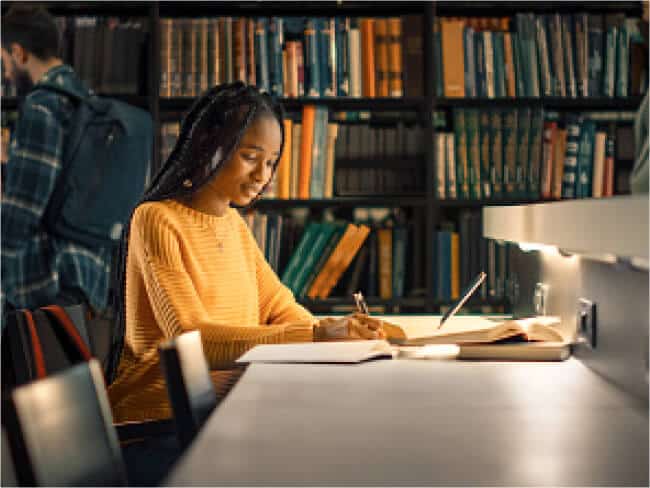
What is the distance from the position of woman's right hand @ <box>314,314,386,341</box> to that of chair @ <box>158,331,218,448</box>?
513mm

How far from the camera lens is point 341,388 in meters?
1.35

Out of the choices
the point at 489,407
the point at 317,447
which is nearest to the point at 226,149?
the point at 489,407

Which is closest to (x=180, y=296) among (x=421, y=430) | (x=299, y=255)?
(x=421, y=430)

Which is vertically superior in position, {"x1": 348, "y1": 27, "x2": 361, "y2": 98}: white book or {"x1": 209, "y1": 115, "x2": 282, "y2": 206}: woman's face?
{"x1": 348, "y1": 27, "x2": 361, "y2": 98}: white book

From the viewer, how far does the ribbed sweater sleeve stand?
5.94 ft

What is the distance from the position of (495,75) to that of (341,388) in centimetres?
237

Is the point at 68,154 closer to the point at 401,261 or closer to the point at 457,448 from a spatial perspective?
the point at 401,261

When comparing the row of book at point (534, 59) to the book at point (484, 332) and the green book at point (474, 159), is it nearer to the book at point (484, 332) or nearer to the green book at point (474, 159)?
the green book at point (474, 159)

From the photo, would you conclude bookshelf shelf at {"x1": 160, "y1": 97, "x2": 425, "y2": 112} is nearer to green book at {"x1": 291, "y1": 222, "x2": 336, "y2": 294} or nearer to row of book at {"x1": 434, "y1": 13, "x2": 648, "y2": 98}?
row of book at {"x1": 434, "y1": 13, "x2": 648, "y2": 98}

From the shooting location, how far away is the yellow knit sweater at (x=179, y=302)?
71.7 inches

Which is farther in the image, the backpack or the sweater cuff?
the backpack

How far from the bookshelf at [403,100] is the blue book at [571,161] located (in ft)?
0.35

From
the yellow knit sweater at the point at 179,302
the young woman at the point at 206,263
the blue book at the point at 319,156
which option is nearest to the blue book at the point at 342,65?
the blue book at the point at 319,156

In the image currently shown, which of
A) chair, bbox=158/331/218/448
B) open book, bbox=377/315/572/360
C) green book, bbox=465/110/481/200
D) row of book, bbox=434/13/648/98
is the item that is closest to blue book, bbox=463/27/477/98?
row of book, bbox=434/13/648/98
